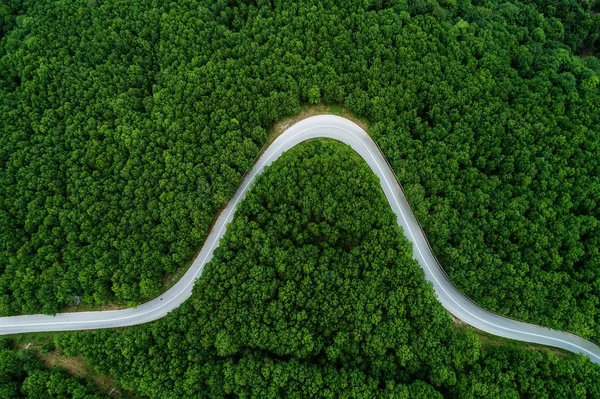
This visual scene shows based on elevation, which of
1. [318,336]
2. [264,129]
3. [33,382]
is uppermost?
[264,129]

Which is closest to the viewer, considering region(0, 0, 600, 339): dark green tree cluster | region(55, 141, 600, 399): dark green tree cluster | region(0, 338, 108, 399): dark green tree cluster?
region(55, 141, 600, 399): dark green tree cluster

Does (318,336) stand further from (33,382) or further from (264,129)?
(33,382)

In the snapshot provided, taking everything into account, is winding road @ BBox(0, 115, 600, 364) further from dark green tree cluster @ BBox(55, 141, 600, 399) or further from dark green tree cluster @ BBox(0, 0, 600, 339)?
dark green tree cluster @ BBox(55, 141, 600, 399)

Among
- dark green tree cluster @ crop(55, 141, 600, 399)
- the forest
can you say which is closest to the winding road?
the forest

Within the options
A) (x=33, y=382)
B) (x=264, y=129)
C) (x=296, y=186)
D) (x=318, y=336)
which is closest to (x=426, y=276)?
(x=318, y=336)

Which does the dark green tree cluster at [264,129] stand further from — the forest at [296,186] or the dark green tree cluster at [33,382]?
the dark green tree cluster at [33,382]

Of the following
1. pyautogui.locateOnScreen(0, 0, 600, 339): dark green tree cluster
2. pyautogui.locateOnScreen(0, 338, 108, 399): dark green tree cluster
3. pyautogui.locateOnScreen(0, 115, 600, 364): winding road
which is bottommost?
pyautogui.locateOnScreen(0, 338, 108, 399): dark green tree cluster

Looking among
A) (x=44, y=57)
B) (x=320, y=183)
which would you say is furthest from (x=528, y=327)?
(x=44, y=57)
